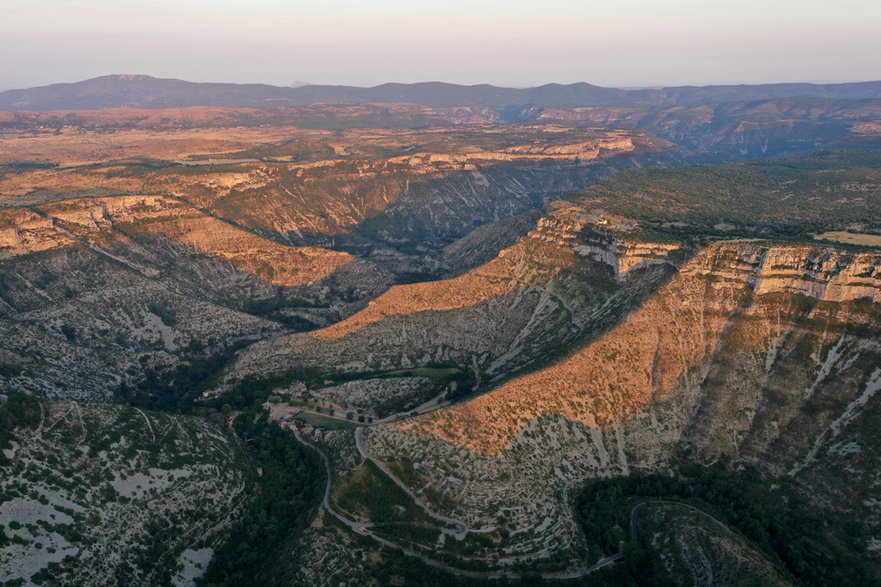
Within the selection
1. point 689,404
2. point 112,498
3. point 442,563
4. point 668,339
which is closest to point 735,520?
point 689,404

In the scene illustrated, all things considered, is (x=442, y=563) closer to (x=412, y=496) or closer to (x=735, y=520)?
(x=412, y=496)

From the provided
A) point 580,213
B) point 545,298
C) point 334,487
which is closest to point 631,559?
point 334,487

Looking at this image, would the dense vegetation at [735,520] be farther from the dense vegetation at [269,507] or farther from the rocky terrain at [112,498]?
the rocky terrain at [112,498]

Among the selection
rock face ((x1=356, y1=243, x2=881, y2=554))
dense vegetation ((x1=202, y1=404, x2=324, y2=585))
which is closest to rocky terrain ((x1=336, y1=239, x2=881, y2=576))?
rock face ((x1=356, y1=243, x2=881, y2=554))

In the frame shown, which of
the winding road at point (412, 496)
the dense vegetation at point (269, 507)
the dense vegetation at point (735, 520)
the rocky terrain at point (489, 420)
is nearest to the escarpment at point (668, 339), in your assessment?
the rocky terrain at point (489, 420)

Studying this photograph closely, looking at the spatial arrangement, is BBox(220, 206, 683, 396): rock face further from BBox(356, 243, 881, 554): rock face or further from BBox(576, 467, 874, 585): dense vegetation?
BBox(576, 467, 874, 585): dense vegetation
